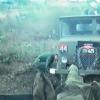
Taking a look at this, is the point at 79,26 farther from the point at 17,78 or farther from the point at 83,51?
the point at 17,78

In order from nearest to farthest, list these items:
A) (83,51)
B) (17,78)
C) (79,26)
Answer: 1. (83,51)
2. (79,26)
3. (17,78)

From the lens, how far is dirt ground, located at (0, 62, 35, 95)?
38.0ft

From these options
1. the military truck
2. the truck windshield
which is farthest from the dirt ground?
the military truck

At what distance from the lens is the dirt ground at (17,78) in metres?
11.6

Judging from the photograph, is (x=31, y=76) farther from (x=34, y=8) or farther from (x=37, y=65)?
(x=34, y=8)

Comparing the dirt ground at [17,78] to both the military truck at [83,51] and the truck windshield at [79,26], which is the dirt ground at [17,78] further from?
the military truck at [83,51]

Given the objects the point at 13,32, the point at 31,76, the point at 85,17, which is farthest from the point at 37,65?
the point at 85,17

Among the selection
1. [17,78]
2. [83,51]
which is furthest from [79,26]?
[17,78]

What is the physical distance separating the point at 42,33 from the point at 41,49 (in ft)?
1.74

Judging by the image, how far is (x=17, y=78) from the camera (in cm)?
1174

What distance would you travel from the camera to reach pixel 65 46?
9523 millimetres

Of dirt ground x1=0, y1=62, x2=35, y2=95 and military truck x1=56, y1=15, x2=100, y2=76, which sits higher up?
military truck x1=56, y1=15, x2=100, y2=76

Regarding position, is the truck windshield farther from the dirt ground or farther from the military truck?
the dirt ground

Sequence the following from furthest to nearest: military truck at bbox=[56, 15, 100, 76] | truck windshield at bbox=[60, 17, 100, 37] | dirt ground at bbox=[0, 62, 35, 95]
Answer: dirt ground at bbox=[0, 62, 35, 95], truck windshield at bbox=[60, 17, 100, 37], military truck at bbox=[56, 15, 100, 76]
